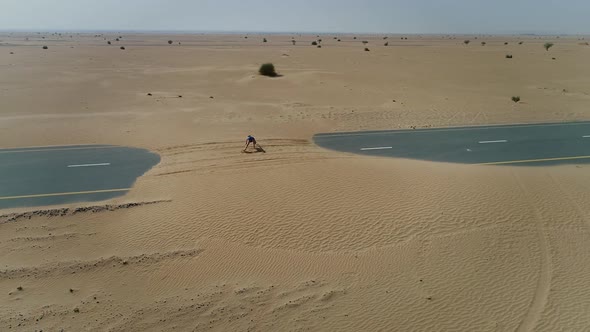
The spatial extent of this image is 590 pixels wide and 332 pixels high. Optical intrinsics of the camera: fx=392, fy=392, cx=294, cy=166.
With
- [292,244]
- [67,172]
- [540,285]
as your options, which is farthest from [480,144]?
[67,172]

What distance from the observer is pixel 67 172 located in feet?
51.3

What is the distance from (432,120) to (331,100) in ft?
28.9

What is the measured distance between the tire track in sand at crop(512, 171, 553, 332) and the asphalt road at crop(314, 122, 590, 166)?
553 centimetres

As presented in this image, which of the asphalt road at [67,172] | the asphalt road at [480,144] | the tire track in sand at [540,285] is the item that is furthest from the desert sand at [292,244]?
the asphalt road at [480,144]

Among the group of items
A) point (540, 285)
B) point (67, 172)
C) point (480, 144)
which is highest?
point (480, 144)

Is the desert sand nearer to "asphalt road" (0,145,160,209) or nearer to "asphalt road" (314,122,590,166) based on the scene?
"asphalt road" (0,145,160,209)

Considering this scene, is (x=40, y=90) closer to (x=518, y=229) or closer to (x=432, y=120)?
(x=432, y=120)

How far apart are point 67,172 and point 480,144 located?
19.1 m

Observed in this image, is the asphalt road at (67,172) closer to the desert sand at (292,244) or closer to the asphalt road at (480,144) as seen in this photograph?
the desert sand at (292,244)

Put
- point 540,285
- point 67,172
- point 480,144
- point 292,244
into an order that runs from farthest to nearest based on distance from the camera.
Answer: point 480,144 < point 67,172 < point 292,244 < point 540,285

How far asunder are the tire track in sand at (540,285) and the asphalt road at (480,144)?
553cm

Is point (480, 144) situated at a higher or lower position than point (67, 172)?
higher

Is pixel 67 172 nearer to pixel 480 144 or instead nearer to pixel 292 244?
pixel 292 244

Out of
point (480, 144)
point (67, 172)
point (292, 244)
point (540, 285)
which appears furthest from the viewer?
point (480, 144)
